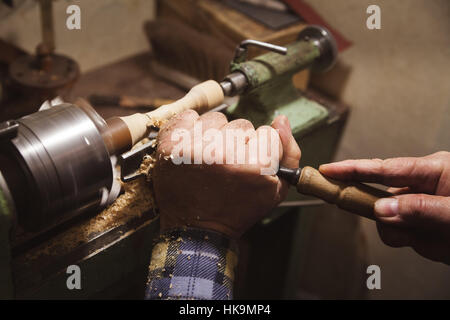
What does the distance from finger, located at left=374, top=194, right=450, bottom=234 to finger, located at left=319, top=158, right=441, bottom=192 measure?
9 cm

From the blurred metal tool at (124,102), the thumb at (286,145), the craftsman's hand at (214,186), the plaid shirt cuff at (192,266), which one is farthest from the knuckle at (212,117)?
the blurred metal tool at (124,102)

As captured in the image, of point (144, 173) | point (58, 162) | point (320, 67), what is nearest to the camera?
point (58, 162)

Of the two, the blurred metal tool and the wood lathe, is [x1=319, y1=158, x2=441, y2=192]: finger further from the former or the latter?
the blurred metal tool

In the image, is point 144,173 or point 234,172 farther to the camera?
point 144,173

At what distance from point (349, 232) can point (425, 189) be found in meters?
1.18

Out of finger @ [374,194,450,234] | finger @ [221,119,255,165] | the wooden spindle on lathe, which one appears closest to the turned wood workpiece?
the wooden spindle on lathe

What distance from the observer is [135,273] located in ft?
3.55

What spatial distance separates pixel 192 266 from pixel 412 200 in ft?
1.42

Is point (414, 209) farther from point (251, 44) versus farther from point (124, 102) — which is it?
Answer: point (124, 102)

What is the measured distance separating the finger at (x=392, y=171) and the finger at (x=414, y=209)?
0.30ft

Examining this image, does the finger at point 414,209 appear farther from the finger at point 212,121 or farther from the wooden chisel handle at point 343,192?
the finger at point 212,121

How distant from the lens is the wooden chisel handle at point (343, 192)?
0.85 metres
